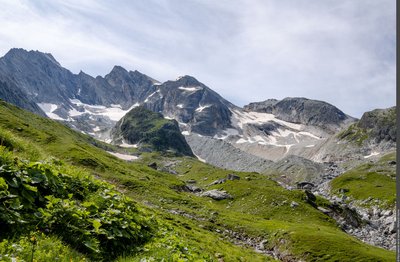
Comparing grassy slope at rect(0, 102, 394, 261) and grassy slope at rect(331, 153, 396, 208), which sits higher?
grassy slope at rect(331, 153, 396, 208)

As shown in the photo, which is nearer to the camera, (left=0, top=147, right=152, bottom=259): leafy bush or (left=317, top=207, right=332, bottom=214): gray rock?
(left=0, top=147, right=152, bottom=259): leafy bush

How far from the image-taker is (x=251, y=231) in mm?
57219

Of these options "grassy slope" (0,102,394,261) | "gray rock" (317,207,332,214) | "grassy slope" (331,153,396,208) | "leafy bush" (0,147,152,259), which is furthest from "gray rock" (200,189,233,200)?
"leafy bush" (0,147,152,259)

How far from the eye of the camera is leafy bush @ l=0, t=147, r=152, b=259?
1080 centimetres

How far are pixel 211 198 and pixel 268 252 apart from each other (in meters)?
46.5

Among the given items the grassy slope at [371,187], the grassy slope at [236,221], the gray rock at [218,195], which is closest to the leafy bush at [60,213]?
the grassy slope at [236,221]

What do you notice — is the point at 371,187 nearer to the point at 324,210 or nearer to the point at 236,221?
the point at 324,210

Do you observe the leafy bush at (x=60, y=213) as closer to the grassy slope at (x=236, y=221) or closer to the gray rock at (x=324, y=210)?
the grassy slope at (x=236, y=221)

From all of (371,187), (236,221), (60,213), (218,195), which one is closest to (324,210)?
(218,195)

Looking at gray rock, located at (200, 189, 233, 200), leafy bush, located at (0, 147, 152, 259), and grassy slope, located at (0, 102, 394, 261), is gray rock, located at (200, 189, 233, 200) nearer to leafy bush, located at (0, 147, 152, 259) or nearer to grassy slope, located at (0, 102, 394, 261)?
grassy slope, located at (0, 102, 394, 261)

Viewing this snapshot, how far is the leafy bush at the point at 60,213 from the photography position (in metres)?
10.8

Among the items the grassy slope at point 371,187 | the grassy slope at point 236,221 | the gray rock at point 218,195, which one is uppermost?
the grassy slope at point 371,187

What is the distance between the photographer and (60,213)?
12.1m

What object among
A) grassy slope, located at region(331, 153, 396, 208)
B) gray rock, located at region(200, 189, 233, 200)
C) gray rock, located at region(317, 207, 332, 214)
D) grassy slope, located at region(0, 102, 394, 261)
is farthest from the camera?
grassy slope, located at region(331, 153, 396, 208)
